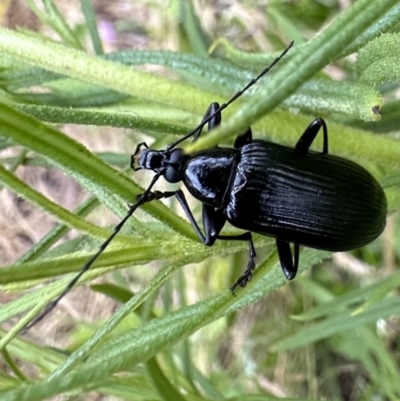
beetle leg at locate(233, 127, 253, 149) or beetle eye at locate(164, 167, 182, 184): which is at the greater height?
beetle eye at locate(164, 167, 182, 184)

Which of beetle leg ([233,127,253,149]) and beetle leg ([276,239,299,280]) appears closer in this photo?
beetle leg ([276,239,299,280])

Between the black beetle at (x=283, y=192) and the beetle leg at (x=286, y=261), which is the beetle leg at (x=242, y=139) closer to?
the black beetle at (x=283, y=192)

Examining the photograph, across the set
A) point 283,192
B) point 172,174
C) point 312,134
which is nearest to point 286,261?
point 283,192

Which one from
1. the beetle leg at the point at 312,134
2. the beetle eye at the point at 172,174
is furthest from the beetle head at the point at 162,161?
the beetle leg at the point at 312,134

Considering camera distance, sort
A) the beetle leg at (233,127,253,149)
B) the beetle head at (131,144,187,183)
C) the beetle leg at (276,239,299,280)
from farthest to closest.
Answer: the beetle leg at (233,127,253,149), the beetle head at (131,144,187,183), the beetle leg at (276,239,299,280)

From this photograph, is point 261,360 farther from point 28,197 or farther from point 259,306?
point 28,197

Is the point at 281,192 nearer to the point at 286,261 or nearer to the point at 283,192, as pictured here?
the point at 283,192

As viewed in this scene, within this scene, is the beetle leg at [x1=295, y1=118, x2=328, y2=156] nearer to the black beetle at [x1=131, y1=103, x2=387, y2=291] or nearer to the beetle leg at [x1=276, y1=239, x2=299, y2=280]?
the black beetle at [x1=131, y1=103, x2=387, y2=291]

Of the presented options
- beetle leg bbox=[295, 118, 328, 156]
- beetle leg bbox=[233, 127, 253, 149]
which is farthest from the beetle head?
beetle leg bbox=[295, 118, 328, 156]
